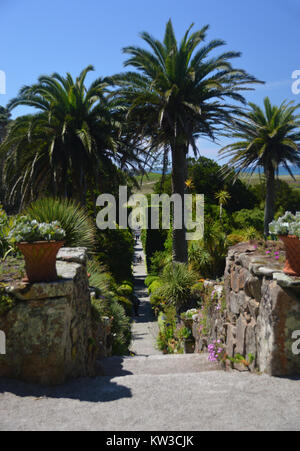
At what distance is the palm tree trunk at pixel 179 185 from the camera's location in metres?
13.0

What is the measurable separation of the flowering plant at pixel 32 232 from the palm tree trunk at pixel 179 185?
8.97m

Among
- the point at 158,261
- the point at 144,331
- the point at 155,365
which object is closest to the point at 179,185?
the point at 144,331

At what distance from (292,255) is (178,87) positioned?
9.49m

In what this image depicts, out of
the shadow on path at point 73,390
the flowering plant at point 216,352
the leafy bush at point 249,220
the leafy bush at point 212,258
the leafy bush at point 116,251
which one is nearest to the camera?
the shadow on path at point 73,390

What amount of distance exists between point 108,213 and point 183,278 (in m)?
6.98

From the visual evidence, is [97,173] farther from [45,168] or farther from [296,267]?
[296,267]

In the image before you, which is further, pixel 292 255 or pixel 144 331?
pixel 144 331

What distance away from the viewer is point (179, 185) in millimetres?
13023

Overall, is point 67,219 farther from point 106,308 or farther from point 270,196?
point 270,196

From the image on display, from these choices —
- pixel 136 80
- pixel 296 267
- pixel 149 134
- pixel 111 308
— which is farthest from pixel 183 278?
pixel 296 267

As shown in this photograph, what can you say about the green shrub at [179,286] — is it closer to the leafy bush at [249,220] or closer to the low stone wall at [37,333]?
the low stone wall at [37,333]

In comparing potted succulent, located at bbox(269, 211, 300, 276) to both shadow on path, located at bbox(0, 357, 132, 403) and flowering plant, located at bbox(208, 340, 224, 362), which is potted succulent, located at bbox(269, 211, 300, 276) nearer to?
shadow on path, located at bbox(0, 357, 132, 403)

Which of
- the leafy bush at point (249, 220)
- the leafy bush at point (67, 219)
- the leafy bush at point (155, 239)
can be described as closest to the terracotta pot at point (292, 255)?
the leafy bush at point (67, 219)
